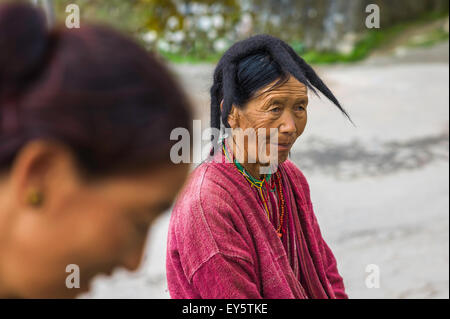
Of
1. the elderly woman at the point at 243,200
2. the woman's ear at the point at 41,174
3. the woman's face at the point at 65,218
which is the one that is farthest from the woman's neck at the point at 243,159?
the woman's ear at the point at 41,174

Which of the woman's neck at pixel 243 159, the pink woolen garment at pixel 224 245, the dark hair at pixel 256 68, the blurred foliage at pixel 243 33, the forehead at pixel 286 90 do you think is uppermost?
the blurred foliage at pixel 243 33

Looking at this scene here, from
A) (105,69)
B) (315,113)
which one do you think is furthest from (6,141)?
(315,113)

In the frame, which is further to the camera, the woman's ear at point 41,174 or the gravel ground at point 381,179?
the gravel ground at point 381,179

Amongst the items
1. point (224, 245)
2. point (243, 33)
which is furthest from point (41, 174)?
point (243, 33)

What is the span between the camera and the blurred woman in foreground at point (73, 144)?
0.76m

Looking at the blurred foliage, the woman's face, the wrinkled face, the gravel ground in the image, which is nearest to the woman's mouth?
the wrinkled face

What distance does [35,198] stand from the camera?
2.53 ft

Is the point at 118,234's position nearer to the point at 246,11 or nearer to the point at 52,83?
the point at 52,83

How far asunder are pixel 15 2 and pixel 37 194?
30cm

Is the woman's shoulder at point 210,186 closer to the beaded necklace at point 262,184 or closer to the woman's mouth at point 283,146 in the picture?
the beaded necklace at point 262,184

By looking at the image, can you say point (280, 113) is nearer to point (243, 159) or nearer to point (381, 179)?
point (243, 159)

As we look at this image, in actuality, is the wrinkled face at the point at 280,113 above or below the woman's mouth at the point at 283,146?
above

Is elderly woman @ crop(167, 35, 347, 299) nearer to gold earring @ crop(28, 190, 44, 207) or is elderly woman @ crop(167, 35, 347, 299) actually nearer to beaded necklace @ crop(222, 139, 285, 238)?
beaded necklace @ crop(222, 139, 285, 238)

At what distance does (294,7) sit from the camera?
12016 millimetres
